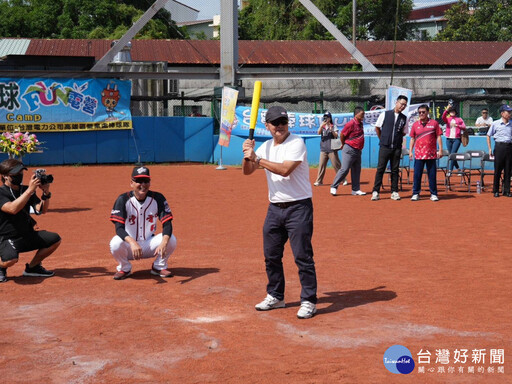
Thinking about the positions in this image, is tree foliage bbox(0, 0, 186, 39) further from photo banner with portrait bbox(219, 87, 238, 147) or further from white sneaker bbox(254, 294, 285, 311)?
white sneaker bbox(254, 294, 285, 311)

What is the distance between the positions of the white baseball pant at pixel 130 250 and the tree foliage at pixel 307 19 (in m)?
40.5

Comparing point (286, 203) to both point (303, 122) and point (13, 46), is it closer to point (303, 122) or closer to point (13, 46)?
point (303, 122)

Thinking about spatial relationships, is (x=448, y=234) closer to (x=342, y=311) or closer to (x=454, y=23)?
(x=342, y=311)

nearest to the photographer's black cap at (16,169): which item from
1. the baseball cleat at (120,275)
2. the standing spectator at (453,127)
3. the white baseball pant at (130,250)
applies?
the white baseball pant at (130,250)

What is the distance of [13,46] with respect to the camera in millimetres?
36656

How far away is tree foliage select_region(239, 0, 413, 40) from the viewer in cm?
4684

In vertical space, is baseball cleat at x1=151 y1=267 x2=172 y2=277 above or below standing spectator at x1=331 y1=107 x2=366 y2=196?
below

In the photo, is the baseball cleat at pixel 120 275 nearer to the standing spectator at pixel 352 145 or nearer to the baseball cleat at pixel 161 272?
the baseball cleat at pixel 161 272

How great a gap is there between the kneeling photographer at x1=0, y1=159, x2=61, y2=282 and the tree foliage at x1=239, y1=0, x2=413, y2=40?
133 ft

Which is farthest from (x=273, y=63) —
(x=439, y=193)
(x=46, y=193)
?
(x=46, y=193)

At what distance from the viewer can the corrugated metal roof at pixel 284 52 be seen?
3753cm

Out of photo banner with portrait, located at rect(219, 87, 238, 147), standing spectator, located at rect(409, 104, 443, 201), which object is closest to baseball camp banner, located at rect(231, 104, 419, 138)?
photo banner with portrait, located at rect(219, 87, 238, 147)

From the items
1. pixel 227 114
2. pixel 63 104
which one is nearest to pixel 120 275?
pixel 227 114

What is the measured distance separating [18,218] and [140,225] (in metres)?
1.41
